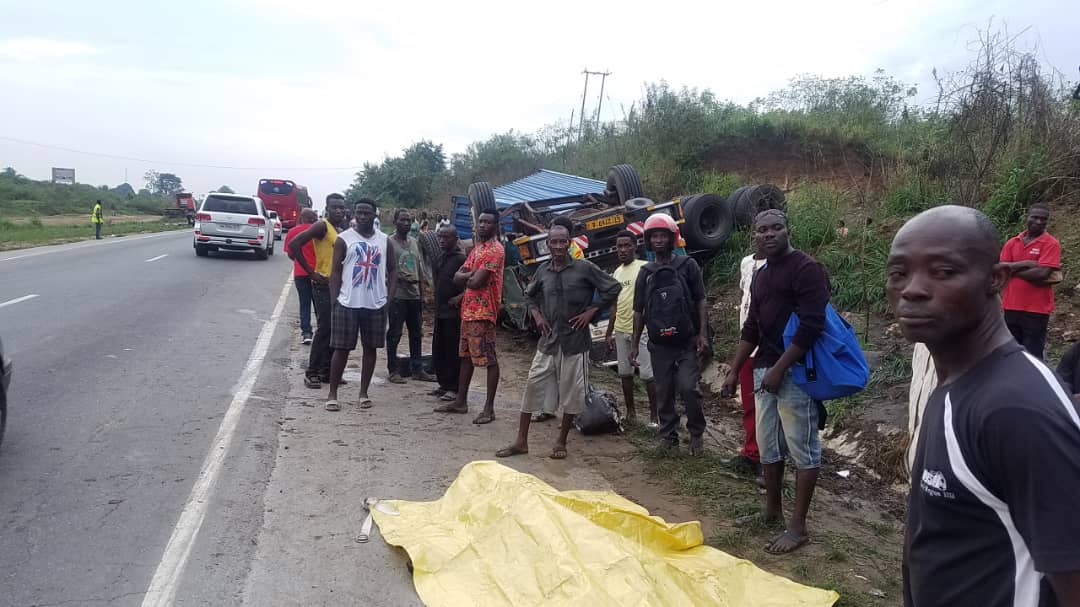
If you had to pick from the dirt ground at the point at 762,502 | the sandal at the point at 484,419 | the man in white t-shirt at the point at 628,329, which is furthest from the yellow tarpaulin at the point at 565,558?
Answer: the man in white t-shirt at the point at 628,329

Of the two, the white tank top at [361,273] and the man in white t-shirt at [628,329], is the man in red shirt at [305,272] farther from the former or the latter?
the man in white t-shirt at [628,329]

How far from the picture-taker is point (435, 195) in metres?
40.5

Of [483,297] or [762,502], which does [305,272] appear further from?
[762,502]

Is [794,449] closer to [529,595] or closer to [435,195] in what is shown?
[529,595]

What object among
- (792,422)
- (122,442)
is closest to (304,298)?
(122,442)

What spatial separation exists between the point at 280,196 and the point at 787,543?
1354 inches

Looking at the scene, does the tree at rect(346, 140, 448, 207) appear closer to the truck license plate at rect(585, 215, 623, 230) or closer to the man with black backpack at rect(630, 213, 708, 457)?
the truck license plate at rect(585, 215, 623, 230)

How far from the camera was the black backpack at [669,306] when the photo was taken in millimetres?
5887

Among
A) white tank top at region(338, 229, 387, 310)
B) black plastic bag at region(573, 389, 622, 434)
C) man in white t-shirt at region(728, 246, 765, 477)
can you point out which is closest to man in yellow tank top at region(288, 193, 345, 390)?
white tank top at region(338, 229, 387, 310)

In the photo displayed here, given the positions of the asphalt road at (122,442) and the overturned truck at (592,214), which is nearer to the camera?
the asphalt road at (122,442)

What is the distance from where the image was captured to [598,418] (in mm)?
6609

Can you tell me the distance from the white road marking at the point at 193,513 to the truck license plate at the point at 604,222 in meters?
4.66

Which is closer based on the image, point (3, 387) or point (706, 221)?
point (3, 387)

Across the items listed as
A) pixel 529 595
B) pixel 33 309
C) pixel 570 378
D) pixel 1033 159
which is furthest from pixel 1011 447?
pixel 33 309
